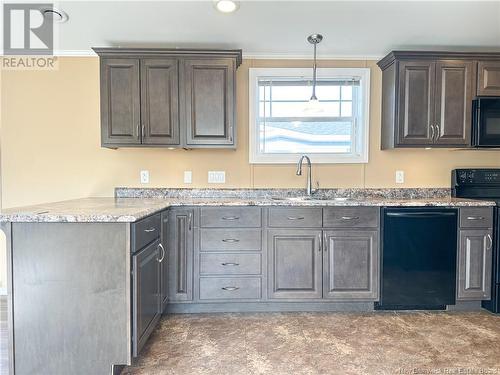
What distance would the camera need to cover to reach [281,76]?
3.25 metres

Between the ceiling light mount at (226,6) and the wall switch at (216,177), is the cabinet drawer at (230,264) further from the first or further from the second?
the ceiling light mount at (226,6)

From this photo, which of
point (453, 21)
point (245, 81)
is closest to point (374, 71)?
point (453, 21)

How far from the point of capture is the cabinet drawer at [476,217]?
2.71 meters

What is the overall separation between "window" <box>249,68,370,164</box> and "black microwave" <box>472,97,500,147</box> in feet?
2.97

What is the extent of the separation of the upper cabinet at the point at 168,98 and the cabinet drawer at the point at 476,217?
200cm

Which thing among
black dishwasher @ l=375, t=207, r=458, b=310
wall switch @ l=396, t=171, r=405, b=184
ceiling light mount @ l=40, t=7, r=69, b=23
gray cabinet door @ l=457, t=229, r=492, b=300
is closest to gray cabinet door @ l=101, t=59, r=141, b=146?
ceiling light mount @ l=40, t=7, r=69, b=23

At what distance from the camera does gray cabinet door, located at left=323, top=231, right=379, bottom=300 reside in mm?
2705

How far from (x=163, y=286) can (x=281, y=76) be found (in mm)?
2198

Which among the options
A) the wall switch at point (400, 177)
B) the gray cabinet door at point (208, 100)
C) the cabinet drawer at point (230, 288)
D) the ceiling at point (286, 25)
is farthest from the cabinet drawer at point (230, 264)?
the ceiling at point (286, 25)

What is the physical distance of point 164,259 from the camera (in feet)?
8.29

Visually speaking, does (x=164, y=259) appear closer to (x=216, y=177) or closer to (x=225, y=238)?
(x=225, y=238)

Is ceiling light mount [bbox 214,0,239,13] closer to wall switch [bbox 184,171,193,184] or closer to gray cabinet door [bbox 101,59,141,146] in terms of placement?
gray cabinet door [bbox 101,59,141,146]

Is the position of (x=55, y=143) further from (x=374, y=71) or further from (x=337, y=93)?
(x=374, y=71)

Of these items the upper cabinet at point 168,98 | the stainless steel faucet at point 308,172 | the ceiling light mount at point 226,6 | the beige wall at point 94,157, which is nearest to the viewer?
the ceiling light mount at point 226,6
